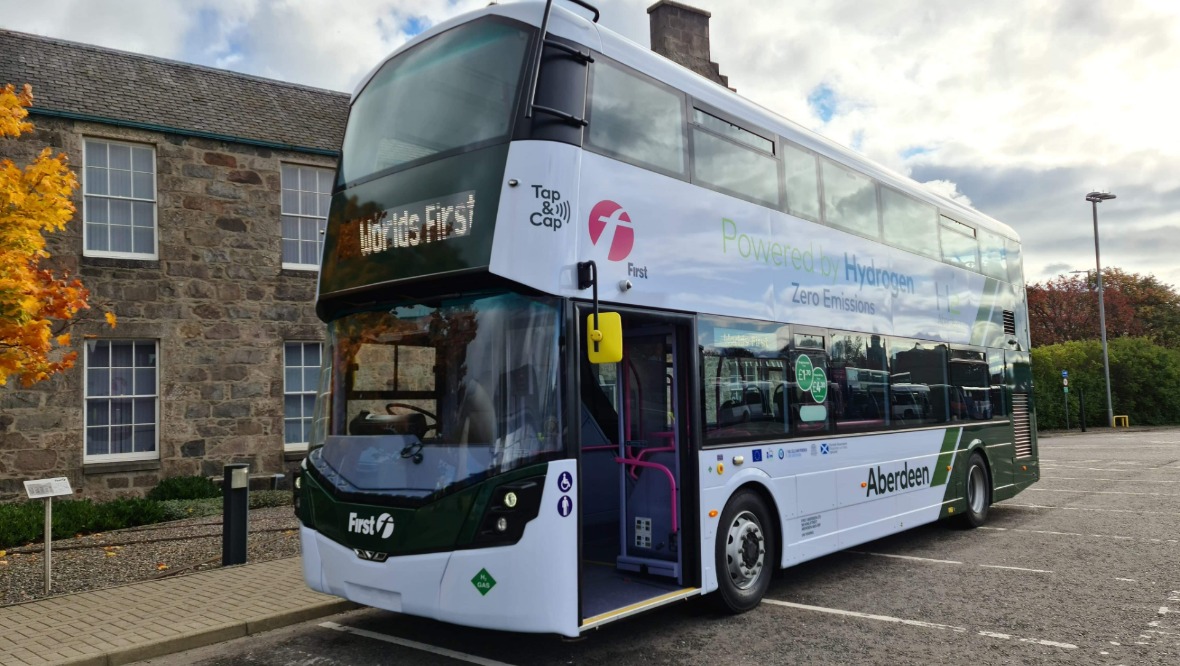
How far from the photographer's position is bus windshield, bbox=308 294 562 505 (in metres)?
5.22

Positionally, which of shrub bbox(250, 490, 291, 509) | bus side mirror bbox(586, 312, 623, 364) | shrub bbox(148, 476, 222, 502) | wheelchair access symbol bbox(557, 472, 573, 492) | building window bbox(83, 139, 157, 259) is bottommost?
shrub bbox(250, 490, 291, 509)

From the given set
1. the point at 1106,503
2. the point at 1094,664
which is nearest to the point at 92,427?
the point at 1094,664

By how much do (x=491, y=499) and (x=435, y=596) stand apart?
2.36 ft

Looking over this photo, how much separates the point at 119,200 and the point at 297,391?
4.38m

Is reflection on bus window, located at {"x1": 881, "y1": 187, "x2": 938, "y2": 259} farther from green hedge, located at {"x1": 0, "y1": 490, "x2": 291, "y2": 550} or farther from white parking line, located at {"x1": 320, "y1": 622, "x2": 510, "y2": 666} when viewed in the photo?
green hedge, located at {"x1": 0, "y1": 490, "x2": 291, "y2": 550}

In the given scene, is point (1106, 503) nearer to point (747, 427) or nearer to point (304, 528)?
point (747, 427)

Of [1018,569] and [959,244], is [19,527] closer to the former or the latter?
[1018,569]

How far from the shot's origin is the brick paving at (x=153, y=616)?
20.0ft

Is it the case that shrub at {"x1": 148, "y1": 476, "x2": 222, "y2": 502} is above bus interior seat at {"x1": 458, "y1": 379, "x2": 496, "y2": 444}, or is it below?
below

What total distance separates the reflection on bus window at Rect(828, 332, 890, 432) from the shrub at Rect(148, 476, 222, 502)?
10.6m

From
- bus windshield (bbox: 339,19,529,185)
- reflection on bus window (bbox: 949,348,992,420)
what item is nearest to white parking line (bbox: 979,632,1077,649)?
reflection on bus window (bbox: 949,348,992,420)

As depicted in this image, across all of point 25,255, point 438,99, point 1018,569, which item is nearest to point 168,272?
point 25,255

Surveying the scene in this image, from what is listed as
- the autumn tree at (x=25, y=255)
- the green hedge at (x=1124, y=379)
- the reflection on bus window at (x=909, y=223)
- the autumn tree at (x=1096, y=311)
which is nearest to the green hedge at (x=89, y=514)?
the autumn tree at (x=25, y=255)

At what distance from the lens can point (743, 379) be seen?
23.2 feet
